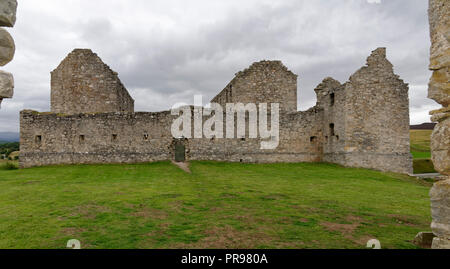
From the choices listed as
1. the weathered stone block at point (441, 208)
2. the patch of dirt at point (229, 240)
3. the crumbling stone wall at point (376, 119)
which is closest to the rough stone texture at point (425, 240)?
the weathered stone block at point (441, 208)

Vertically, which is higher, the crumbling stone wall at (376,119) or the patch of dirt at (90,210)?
the crumbling stone wall at (376,119)

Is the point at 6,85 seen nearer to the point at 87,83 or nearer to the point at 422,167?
the point at 87,83

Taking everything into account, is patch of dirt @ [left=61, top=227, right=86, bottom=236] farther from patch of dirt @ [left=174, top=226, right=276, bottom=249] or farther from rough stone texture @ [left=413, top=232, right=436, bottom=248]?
rough stone texture @ [left=413, top=232, right=436, bottom=248]

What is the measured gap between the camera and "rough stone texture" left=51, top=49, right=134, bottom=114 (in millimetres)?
27281

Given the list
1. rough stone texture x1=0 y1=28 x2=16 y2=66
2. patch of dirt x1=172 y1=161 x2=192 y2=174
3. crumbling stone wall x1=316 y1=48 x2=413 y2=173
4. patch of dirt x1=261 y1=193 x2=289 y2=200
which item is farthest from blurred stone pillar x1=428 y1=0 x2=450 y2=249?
crumbling stone wall x1=316 y1=48 x2=413 y2=173

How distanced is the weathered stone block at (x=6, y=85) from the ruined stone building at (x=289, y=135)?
726 inches

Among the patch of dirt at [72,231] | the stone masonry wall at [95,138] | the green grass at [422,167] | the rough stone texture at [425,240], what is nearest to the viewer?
the rough stone texture at [425,240]

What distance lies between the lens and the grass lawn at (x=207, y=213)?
6164mm

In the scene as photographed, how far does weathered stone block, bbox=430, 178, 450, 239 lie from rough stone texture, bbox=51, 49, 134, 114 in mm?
26438

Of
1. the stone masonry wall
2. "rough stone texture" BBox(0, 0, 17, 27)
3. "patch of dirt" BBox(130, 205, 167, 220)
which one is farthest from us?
the stone masonry wall

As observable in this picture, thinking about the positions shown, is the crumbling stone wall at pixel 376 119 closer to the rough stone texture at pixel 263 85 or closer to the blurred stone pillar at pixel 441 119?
the rough stone texture at pixel 263 85

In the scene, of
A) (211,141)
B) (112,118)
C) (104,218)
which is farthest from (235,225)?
(112,118)

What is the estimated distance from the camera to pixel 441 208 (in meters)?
4.54
